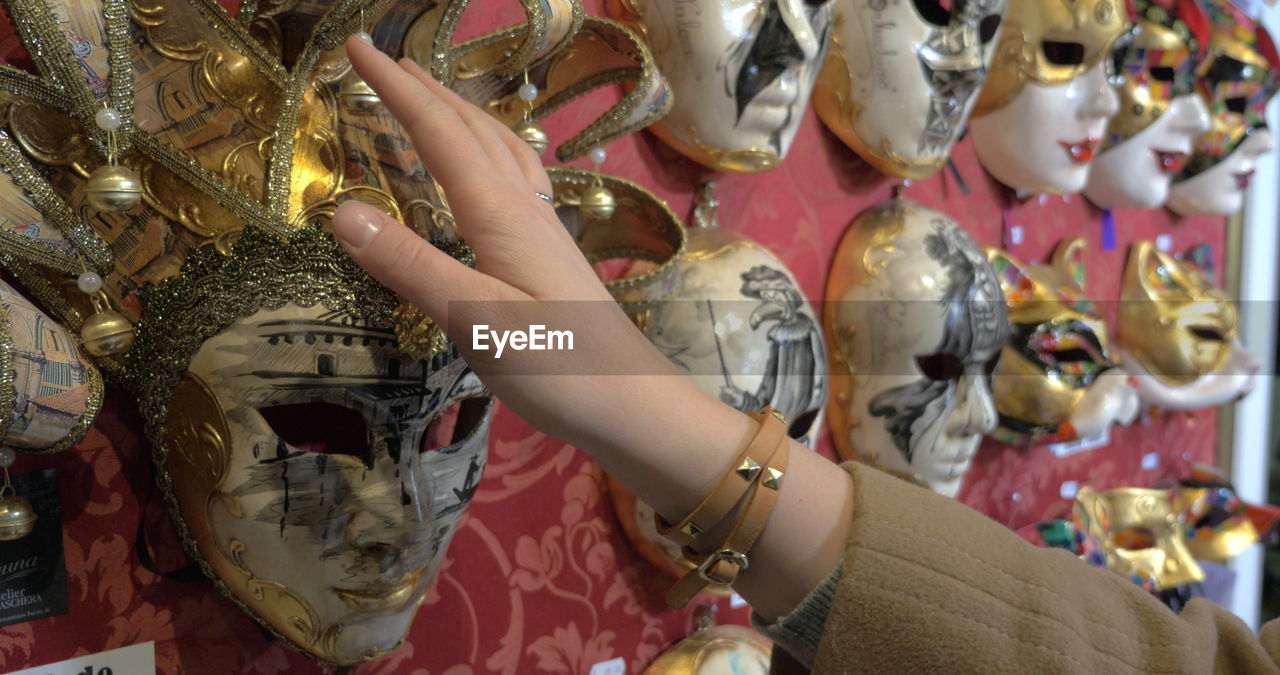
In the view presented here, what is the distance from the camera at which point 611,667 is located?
105 centimetres

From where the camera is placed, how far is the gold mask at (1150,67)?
1626 mm

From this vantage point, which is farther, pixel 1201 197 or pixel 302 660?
pixel 1201 197

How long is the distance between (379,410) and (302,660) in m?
0.30

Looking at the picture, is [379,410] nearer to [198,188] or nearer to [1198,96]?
[198,188]

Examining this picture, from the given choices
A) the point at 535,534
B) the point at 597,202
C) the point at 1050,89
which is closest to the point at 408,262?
the point at 597,202

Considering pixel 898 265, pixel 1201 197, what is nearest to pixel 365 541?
pixel 898 265

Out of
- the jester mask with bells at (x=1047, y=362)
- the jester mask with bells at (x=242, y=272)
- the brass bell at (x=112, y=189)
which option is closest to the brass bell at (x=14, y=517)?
the jester mask with bells at (x=242, y=272)

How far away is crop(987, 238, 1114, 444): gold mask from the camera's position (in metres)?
1.46

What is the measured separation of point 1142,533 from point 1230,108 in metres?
0.82

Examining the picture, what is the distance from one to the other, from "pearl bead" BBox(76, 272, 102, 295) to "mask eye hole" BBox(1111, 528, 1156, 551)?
171 cm

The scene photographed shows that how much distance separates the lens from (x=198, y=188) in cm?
62

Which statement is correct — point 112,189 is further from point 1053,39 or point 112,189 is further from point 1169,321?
point 1169,321

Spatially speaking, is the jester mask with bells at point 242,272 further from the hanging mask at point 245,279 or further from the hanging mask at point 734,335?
the hanging mask at point 734,335

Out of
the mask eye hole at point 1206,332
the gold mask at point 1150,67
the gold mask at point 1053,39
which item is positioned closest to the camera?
the gold mask at point 1053,39
